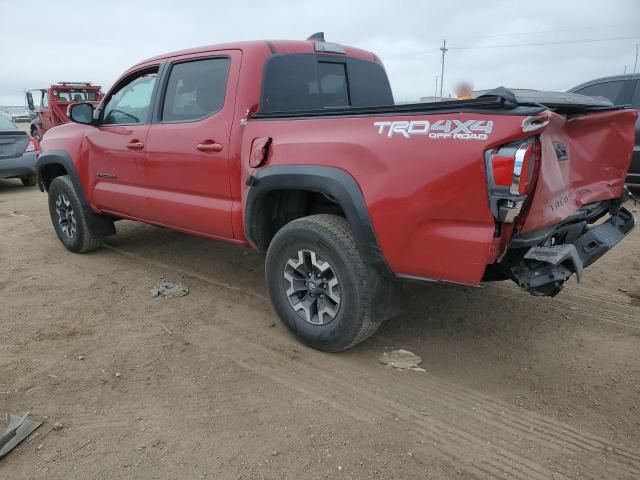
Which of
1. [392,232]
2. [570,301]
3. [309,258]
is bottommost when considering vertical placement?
[570,301]

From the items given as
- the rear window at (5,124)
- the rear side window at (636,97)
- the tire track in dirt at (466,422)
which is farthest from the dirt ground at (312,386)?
the rear window at (5,124)

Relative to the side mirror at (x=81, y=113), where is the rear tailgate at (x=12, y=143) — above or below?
below

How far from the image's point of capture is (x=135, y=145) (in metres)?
4.09

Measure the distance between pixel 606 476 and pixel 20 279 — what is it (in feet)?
15.7

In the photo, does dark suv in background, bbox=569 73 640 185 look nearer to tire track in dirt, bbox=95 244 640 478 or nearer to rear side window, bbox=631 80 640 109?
rear side window, bbox=631 80 640 109

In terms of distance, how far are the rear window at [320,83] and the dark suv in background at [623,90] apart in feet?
14.5

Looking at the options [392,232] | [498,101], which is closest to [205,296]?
[392,232]

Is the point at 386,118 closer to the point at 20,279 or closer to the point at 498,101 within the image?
the point at 498,101

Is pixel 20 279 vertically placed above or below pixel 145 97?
below

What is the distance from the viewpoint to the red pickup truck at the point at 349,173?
2.32m

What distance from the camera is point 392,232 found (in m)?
2.59

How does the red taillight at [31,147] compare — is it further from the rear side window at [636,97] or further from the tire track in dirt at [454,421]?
the rear side window at [636,97]

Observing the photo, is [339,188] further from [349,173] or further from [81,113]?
[81,113]

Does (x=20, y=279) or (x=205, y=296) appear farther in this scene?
(x=20, y=279)
